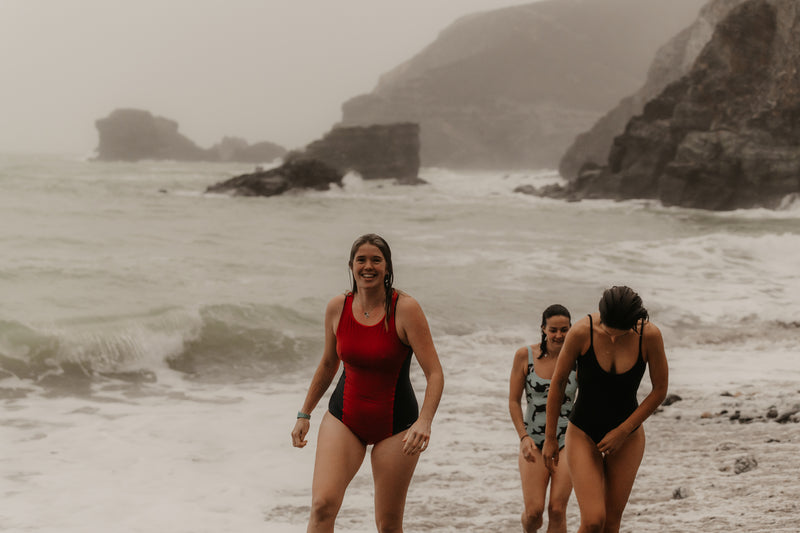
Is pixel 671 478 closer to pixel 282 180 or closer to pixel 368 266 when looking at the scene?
pixel 368 266

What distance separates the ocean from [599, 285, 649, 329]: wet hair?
7.72 feet

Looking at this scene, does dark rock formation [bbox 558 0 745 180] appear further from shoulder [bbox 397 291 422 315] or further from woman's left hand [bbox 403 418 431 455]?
Result: woman's left hand [bbox 403 418 431 455]

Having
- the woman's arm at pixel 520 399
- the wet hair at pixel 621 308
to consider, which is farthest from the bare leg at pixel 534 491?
the wet hair at pixel 621 308

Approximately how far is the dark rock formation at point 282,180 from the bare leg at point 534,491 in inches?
1929

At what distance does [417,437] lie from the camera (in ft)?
11.6

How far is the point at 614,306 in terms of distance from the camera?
3.49m

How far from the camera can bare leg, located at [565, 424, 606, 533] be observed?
3611 mm

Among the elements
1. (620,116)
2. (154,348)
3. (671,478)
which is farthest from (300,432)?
(620,116)

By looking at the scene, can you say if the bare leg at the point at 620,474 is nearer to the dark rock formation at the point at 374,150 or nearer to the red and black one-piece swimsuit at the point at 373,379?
the red and black one-piece swimsuit at the point at 373,379

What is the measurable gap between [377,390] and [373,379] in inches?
2.1

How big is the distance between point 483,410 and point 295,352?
4.16m

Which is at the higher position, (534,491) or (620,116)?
(620,116)

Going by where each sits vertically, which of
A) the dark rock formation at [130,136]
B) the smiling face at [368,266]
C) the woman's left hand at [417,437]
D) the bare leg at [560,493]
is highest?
the dark rock formation at [130,136]

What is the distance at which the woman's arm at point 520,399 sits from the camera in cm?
422
